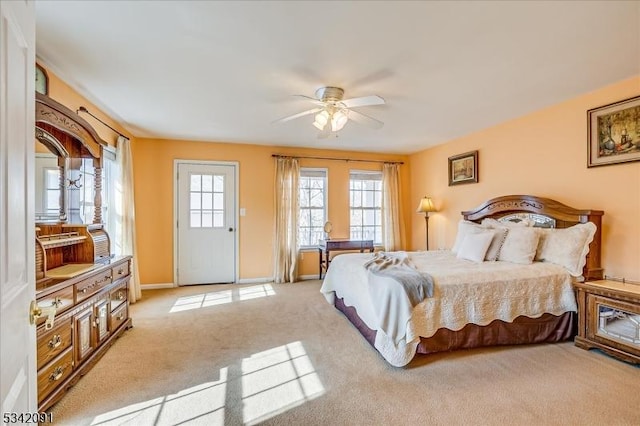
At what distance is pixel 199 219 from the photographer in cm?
500

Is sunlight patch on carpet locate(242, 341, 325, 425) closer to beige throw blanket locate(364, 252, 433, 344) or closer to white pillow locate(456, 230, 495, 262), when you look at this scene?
beige throw blanket locate(364, 252, 433, 344)

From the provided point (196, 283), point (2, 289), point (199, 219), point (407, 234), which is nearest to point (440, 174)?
point (407, 234)

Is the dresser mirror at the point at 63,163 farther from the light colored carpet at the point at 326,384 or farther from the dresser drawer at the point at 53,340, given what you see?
the light colored carpet at the point at 326,384

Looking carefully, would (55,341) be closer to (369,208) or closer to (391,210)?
(369,208)

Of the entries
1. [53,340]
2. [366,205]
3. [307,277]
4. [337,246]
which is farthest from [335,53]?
[307,277]

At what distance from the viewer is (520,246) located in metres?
3.19

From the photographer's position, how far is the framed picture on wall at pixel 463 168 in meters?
4.39

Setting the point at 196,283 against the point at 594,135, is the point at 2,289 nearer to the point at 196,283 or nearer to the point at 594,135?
the point at 594,135

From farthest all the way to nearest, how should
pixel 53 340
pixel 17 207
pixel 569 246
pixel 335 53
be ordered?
1. pixel 569 246
2. pixel 335 53
3. pixel 53 340
4. pixel 17 207

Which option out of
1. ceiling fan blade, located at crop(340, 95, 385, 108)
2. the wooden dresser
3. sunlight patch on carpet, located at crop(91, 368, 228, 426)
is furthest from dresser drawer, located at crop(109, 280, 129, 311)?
ceiling fan blade, located at crop(340, 95, 385, 108)

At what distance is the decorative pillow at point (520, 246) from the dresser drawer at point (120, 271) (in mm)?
3988

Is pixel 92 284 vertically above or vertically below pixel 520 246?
below

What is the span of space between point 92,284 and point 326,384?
1972 mm

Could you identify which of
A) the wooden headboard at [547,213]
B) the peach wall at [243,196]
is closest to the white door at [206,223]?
the peach wall at [243,196]
